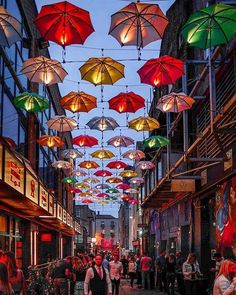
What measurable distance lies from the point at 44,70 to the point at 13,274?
25.0ft

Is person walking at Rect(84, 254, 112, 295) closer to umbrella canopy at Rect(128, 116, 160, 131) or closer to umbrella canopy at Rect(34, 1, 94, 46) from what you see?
umbrella canopy at Rect(34, 1, 94, 46)

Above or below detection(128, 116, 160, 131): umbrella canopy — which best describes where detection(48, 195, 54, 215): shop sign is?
below

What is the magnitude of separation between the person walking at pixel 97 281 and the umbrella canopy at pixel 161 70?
5.32 metres

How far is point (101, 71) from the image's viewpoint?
1683 cm

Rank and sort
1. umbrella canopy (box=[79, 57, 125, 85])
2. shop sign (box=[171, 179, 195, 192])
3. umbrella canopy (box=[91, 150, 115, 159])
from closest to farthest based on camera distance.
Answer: umbrella canopy (box=[79, 57, 125, 85]) → shop sign (box=[171, 179, 195, 192]) → umbrella canopy (box=[91, 150, 115, 159])

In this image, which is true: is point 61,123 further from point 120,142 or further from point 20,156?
point 20,156

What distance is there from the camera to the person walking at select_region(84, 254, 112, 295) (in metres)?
13.6

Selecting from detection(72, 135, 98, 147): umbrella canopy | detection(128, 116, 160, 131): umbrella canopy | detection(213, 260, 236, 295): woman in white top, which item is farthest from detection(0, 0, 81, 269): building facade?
detection(213, 260, 236, 295): woman in white top

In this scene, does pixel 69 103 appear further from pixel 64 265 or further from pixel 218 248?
pixel 218 248

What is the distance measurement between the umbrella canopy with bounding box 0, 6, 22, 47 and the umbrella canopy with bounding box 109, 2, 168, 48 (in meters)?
2.24

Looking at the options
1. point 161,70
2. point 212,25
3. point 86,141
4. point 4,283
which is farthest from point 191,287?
point 4,283

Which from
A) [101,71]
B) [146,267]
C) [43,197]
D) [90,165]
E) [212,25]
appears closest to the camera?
[212,25]

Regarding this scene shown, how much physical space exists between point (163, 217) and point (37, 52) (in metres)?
14.4

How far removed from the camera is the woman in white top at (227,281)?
366 inches
